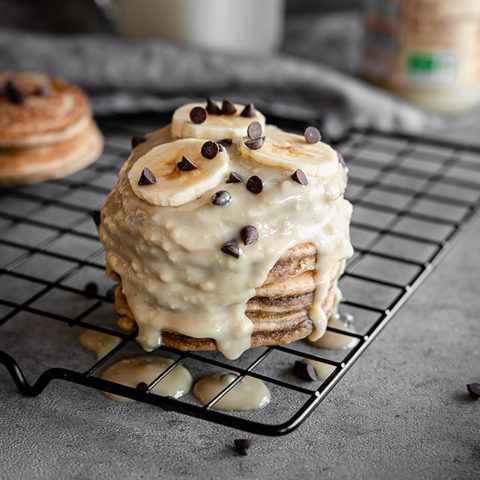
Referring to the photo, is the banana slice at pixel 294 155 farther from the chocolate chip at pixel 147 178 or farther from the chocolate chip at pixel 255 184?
the chocolate chip at pixel 147 178

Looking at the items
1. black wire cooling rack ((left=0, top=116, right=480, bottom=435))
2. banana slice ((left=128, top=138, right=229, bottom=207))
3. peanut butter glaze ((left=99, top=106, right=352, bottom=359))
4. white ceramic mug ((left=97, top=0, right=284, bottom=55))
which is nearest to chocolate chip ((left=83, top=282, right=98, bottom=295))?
black wire cooling rack ((left=0, top=116, right=480, bottom=435))

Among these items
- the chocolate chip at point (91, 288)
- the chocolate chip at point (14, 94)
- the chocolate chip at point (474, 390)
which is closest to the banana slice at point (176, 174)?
the chocolate chip at point (91, 288)

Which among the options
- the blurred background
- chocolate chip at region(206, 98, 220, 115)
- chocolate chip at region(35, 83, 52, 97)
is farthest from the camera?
the blurred background

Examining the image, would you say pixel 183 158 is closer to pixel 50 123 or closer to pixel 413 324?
pixel 413 324

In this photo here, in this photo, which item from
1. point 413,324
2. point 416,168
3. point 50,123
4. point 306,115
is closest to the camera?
point 413,324

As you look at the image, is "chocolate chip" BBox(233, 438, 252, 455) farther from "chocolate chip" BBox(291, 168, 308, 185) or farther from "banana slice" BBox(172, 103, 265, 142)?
"banana slice" BBox(172, 103, 265, 142)

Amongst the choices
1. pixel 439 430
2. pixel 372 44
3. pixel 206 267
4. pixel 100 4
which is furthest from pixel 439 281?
pixel 100 4

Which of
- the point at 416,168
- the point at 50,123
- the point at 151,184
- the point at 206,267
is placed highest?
the point at 151,184
